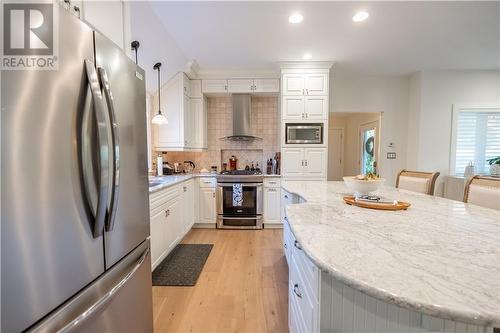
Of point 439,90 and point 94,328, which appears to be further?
point 439,90

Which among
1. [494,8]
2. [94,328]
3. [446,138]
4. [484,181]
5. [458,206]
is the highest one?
[494,8]

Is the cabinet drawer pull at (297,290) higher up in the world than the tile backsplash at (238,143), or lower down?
lower down

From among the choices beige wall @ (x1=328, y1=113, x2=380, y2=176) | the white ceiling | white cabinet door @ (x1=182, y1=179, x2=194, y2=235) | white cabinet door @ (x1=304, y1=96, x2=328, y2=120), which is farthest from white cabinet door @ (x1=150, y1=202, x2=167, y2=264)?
beige wall @ (x1=328, y1=113, x2=380, y2=176)

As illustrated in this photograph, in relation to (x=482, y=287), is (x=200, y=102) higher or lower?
higher

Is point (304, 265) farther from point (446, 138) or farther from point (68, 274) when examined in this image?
point (446, 138)

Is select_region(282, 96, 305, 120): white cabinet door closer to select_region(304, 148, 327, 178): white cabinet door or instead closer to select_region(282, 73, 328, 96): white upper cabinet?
select_region(282, 73, 328, 96): white upper cabinet

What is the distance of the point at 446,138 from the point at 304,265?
433 centimetres

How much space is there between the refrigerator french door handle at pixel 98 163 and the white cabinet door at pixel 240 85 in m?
3.10

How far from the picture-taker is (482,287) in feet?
1.86

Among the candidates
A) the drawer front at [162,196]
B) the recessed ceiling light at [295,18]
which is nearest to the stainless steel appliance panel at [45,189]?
the drawer front at [162,196]

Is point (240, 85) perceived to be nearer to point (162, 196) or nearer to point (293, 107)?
point (293, 107)

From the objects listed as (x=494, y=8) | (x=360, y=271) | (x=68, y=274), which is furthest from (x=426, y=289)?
(x=494, y=8)

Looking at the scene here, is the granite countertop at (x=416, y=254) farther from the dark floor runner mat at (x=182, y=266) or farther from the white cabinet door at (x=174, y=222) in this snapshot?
the white cabinet door at (x=174, y=222)

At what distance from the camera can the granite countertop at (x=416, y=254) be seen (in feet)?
1.71
